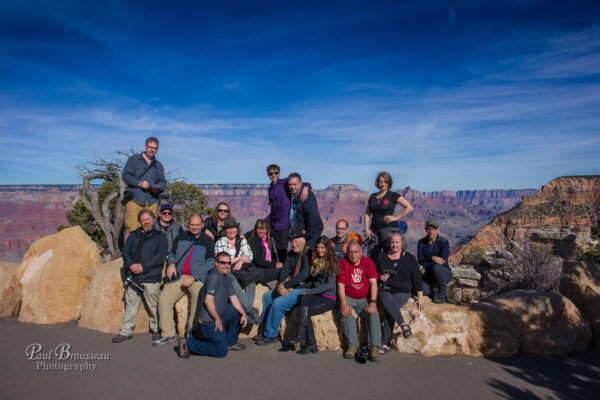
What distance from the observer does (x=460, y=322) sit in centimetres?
525

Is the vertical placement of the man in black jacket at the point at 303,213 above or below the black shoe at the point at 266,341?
above

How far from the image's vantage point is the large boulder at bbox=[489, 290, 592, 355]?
5227mm

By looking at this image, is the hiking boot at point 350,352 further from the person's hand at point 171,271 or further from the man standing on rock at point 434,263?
the person's hand at point 171,271

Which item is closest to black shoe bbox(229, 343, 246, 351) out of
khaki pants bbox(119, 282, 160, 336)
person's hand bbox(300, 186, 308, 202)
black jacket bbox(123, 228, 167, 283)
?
khaki pants bbox(119, 282, 160, 336)

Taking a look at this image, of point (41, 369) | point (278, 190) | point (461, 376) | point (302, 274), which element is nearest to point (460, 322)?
point (461, 376)

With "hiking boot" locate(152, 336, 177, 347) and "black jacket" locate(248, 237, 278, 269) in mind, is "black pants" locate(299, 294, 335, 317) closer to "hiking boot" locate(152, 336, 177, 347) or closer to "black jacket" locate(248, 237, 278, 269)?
"black jacket" locate(248, 237, 278, 269)

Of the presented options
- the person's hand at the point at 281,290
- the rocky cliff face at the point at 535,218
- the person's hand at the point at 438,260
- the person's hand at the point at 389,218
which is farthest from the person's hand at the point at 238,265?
the rocky cliff face at the point at 535,218

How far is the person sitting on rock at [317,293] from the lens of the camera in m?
5.23

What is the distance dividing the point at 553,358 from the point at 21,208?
16780 cm

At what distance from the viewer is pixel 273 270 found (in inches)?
246

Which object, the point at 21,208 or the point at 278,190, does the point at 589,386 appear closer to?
the point at 278,190

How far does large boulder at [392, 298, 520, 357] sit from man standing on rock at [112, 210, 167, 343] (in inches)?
161

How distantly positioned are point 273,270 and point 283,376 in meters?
2.05

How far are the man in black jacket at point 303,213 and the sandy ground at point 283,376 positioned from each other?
205cm
